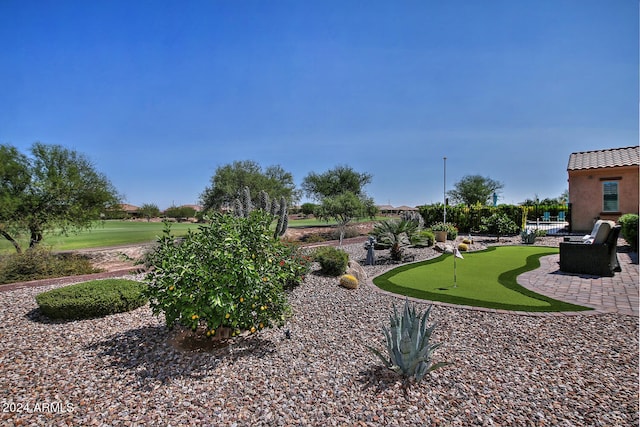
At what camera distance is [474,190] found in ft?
154

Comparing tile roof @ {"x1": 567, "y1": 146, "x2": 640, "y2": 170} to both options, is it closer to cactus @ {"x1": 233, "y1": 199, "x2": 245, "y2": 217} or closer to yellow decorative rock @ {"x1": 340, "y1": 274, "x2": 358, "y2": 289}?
yellow decorative rock @ {"x1": 340, "y1": 274, "x2": 358, "y2": 289}

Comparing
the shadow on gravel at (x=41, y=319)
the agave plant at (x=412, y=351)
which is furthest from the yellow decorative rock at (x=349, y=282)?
the shadow on gravel at (x=41, y=319)

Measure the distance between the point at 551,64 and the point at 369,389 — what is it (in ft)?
23.6

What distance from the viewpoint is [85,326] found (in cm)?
469

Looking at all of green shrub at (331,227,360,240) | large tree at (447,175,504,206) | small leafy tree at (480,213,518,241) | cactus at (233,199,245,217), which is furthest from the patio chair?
large tree at (447,175,504,206)

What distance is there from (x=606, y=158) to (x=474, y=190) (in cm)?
3123

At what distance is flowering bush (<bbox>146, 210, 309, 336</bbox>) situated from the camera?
3463mm

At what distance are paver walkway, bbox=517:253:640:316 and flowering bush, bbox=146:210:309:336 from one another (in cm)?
544

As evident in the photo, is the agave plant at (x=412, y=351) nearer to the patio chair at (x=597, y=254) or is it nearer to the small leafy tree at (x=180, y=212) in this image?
the patio chair at (x=597, y=254)

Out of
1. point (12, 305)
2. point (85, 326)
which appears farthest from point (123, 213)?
point (85, 326)

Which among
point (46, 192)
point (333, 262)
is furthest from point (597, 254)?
point (46, 192)

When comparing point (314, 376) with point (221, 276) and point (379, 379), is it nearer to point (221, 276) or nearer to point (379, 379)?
point (379, 379)

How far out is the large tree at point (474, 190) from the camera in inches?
1836

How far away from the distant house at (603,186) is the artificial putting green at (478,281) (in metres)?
6.92
